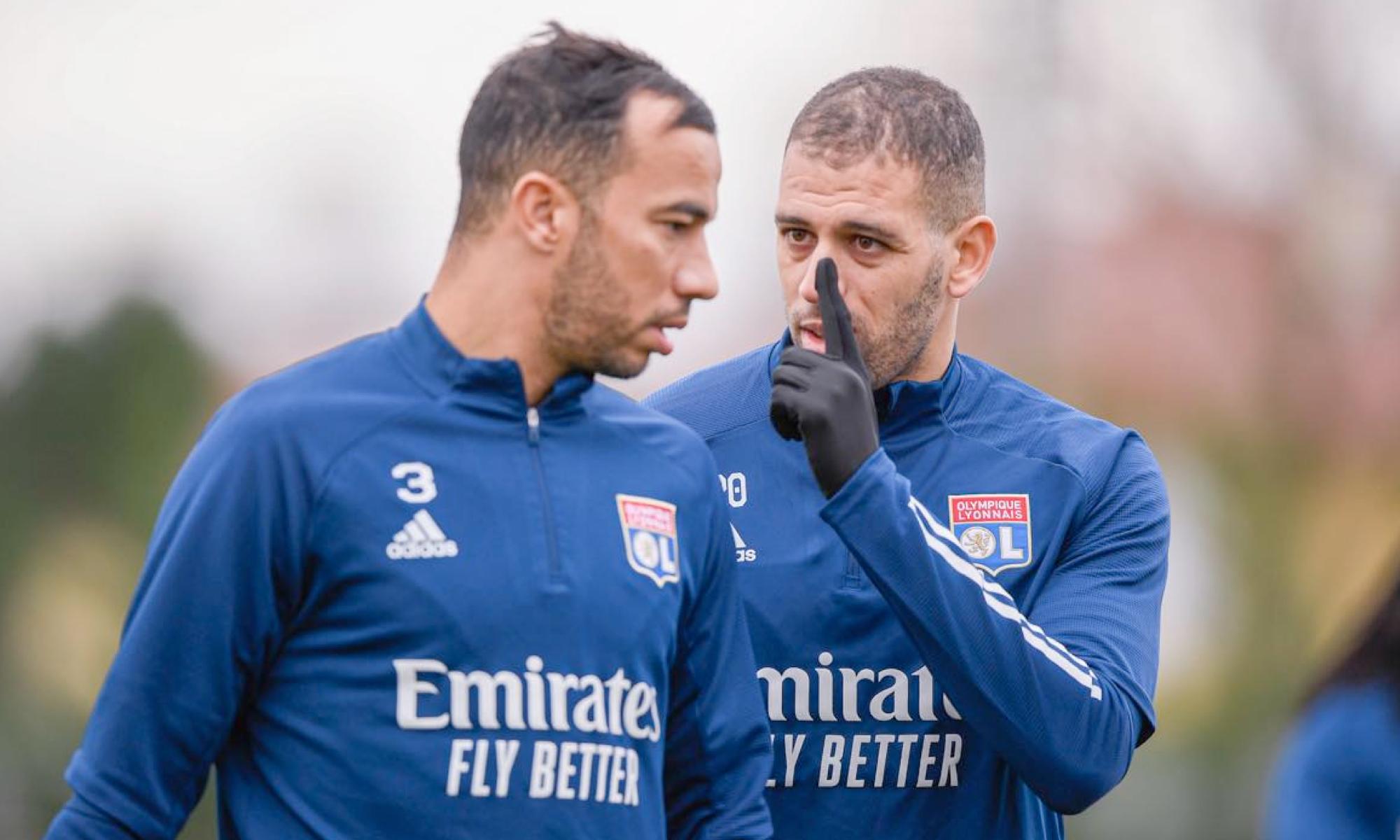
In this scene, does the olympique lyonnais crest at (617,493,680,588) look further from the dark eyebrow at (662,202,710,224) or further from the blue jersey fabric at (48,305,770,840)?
the dark eyebrow at (662,202,710,224)

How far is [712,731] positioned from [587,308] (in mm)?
791

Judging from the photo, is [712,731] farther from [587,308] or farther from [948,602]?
[587,308]

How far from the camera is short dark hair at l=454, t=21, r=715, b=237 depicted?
3662mm

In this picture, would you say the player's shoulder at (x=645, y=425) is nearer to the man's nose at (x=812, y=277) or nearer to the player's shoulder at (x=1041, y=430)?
the man's nose at (x=812, y=277)

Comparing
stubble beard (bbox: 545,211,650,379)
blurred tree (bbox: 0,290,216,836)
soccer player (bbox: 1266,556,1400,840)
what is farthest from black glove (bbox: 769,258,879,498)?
blurred tree (bbox: 0,290,216,836)

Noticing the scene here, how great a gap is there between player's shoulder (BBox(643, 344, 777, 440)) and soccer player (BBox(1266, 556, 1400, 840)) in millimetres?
1855

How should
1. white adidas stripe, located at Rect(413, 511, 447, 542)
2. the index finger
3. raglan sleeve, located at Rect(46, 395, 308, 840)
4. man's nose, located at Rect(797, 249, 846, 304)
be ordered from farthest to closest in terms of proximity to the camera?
man's nose, located at Rect(797, 249, 846, 304)
the index finger
white adidas stripe, located at Rect(413, 511, 447, 542)
raglan sleeve, located at Rect(46, 395, 308, 840)

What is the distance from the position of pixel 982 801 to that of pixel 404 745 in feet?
4.65

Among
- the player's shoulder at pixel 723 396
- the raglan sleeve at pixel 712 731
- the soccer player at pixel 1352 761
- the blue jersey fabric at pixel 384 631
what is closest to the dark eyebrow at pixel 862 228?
the player's shoulder at pixel 723 396

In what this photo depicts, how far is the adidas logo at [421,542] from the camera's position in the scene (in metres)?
3.45

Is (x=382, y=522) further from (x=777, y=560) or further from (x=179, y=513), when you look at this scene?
(x=777, y=560)

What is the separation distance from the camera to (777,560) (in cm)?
441

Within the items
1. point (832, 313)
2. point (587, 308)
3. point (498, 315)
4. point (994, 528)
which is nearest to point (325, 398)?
point (498, 315)

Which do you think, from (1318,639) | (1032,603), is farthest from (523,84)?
(1318,639)
